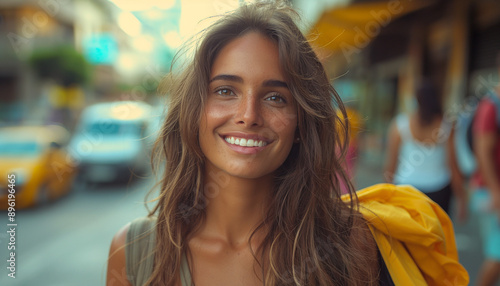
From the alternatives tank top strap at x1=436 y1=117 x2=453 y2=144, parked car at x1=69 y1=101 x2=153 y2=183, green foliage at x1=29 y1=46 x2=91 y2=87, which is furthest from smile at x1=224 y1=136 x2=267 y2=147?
green foliage at x1=29 y1=46 x2=91 y2=87

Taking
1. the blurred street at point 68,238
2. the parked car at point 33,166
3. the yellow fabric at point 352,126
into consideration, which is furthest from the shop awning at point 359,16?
the parked car at point 33,166

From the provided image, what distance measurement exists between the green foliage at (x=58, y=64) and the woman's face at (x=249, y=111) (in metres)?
22.7

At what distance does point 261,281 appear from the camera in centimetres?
149

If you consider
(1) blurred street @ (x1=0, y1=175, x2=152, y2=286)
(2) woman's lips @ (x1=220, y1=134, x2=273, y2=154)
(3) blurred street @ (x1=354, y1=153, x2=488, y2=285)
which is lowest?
(1) blurred street @ (x1=0, y1=175, x2=152, y2=286)

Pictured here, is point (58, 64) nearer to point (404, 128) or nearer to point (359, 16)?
point (359, 16)

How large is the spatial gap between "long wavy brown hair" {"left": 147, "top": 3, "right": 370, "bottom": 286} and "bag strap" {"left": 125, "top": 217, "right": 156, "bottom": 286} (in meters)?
0.04

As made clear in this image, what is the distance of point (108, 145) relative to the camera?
10.8m

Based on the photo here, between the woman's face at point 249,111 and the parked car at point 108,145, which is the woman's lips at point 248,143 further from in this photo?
the parked car at point 108,145

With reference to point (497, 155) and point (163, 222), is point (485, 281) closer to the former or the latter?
point (497, 155)

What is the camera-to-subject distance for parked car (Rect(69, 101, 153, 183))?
10.4 metres

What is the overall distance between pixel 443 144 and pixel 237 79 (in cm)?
268

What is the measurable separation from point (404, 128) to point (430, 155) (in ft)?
1.07

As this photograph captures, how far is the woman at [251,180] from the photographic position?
142 cm

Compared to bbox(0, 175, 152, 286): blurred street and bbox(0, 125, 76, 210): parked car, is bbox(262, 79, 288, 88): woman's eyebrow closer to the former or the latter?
bbox(0, 175, 152, 286): blurred street
